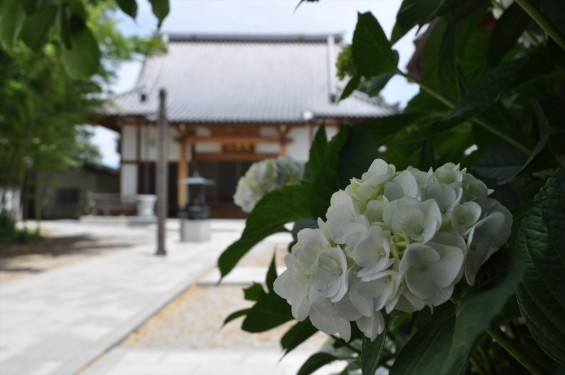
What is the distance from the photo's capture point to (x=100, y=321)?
3.96m

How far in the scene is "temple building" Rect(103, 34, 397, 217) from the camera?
48.4 feet

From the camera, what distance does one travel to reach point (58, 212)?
19094mm

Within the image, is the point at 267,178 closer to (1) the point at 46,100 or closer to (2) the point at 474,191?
(2) the point at 474,191

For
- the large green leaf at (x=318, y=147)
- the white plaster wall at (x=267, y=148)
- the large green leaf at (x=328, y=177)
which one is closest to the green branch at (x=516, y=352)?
the large green leaf at (x=328, y=177)

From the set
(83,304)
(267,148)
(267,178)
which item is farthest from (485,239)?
(267,148)

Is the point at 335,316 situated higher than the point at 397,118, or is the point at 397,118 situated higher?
the point at 397,118

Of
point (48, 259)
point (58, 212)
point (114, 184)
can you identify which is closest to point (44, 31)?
point (48, 259)

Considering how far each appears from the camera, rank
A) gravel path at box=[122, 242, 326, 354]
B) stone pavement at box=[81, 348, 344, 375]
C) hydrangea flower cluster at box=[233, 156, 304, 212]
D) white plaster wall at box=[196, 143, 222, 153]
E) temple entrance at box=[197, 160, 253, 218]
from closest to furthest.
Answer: hydrangea flower cluster at box=[233, 156, 304, 212], stone pavement at box=[81, 348, 344, 375], gravel path at box=[122, 242, 326, 354], white plaster wall at box=[196, 143, 222, 153], temple entrance at box=[197, 160, 253, 218]

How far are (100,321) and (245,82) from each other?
44.2ft

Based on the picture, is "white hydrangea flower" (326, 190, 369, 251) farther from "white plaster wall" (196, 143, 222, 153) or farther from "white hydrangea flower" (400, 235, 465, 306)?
"white plaster wall" (196, 143, 222, 153)

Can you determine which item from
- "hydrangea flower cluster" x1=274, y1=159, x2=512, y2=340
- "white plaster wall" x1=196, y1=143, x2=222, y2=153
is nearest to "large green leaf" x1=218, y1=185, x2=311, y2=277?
"hydrangea flower cluster" x1=274, y1=159, x2=512, y2=340

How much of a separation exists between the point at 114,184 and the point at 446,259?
2391 centimetres

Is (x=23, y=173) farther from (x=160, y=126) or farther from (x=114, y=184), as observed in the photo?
(x=114, y=184)

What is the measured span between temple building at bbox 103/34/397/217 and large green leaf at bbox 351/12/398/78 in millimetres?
12940
